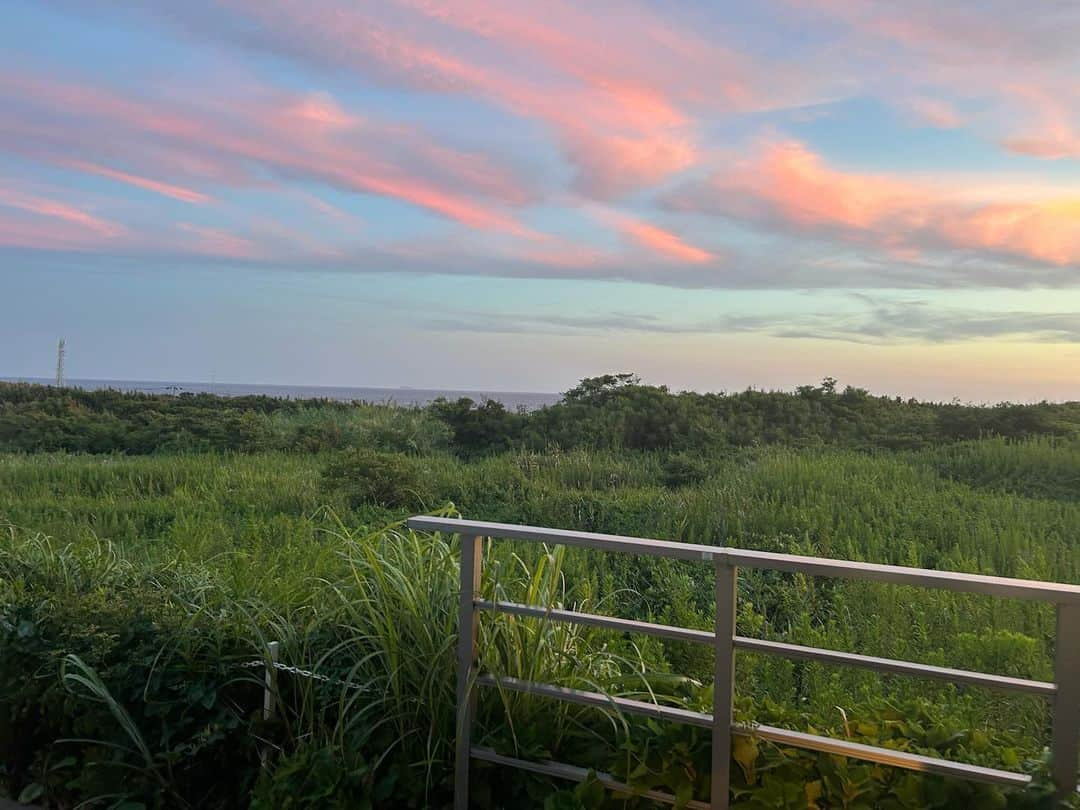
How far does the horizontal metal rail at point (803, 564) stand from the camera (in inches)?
73.2

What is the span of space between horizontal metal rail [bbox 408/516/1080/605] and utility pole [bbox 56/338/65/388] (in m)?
12.8

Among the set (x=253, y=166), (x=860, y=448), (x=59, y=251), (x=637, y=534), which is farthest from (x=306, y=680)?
(x=59, y=251)

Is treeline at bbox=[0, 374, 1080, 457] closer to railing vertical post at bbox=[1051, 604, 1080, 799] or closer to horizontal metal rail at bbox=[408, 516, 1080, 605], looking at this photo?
horizontal metal rail at bbox=[408, 516, 1080, 605]

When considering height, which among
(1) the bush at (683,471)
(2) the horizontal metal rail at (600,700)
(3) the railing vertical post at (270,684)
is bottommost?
(3) the railing vertical post at (270,684)

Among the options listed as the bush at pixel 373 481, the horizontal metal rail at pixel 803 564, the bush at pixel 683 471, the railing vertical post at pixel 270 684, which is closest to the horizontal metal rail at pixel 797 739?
the horizontal metal rail at pixel 803 564

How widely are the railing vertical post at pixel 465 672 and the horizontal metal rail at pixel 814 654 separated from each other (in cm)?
5

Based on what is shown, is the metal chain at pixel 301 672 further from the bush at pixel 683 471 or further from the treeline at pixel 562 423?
the treeline at pixel 562 423

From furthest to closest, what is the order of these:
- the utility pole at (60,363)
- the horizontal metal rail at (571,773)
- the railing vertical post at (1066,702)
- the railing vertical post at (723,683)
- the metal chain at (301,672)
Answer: the utility pole at (60,363)
the metal chain at (301,672)
the horizontal metal rail at (571,773)
the railing vertical post at (723,683)
the railing vertical post at (1066,702)

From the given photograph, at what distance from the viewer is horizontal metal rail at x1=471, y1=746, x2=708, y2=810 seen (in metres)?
2.31

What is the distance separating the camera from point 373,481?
8.09m

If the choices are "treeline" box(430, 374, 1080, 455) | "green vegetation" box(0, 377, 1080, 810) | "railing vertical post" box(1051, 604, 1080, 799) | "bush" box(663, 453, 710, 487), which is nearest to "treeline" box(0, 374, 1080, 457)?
"treeline" box(430, 374, 1080, 455)

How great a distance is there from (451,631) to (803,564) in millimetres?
1209

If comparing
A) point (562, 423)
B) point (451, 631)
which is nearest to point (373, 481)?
point (562, 423)

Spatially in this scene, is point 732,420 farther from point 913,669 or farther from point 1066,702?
point 1066,702
